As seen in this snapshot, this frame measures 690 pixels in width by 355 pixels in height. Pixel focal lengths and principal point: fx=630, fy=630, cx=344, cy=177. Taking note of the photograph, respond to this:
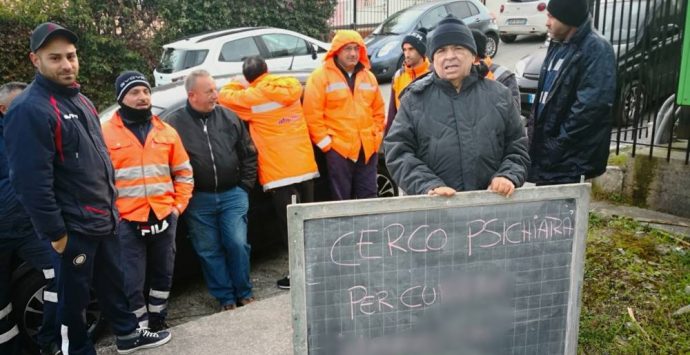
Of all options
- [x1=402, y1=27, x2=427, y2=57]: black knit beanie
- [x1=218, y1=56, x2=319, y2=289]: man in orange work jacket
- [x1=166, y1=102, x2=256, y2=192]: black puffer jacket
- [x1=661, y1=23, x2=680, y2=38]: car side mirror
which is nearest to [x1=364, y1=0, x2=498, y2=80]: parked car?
[x1=402, y1=27, x2=427, y2=57]: black knit beanie

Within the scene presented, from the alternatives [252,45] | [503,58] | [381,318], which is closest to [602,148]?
Result: [381,318]

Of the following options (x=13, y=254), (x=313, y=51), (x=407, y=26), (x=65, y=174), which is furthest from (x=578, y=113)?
(x=407, y=26)

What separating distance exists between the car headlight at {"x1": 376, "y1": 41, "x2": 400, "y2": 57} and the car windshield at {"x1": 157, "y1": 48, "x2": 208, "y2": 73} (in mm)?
3927

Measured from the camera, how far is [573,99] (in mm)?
3938

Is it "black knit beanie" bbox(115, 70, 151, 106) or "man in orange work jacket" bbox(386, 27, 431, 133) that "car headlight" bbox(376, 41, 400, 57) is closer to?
"man in orange work jacket" bbox(386, 27, 431, 133)

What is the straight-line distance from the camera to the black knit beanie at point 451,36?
3.07 m

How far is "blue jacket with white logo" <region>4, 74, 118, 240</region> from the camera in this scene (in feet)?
10.6

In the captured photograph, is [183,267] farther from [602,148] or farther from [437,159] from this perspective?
[602,148]

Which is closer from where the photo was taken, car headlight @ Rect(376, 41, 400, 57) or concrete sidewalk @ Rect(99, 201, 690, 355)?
concrete sidewalk @ Rect(99, 201, 690, 355)

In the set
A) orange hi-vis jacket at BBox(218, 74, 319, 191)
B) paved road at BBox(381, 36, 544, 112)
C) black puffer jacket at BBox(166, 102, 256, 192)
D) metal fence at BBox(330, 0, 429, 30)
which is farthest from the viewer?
metal fence at BBox(330, 0, 429, 30)

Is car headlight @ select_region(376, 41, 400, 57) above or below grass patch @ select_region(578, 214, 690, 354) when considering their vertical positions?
above

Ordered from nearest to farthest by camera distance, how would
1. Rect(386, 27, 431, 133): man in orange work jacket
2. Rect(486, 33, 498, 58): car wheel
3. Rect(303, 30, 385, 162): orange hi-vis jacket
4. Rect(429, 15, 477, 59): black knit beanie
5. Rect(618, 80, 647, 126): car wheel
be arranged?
1. Rect(429, 15, 477, 59): black knit beanie
2. Rect(303, 30, 385, 162): orange hi-vis jacket
3. Rect(618, 80, 647, 126): car wheel
4. Rect(386, 27, 431, 133): man in orange work jacket
5. Rect(486, 33, 498, 58): car wheel

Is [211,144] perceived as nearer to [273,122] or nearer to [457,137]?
[273,122]

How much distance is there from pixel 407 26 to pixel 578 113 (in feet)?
38.5
